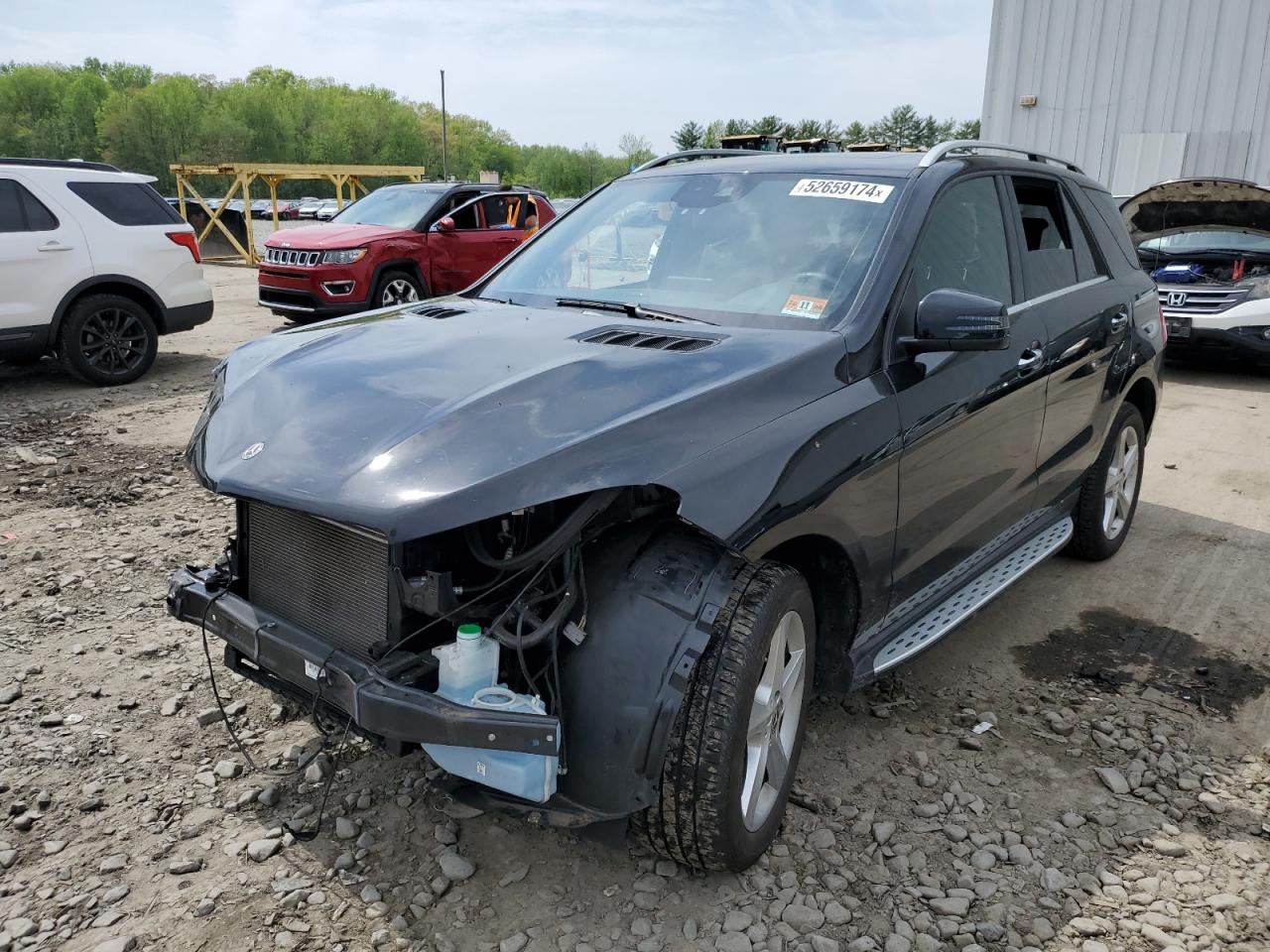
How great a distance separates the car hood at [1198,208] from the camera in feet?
29.9

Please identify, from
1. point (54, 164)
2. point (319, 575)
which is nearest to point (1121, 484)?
point (319, 575)

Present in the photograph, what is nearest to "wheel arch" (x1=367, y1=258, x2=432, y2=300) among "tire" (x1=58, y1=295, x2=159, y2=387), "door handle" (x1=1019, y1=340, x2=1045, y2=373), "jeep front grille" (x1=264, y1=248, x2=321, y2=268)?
"jeep front grille" (x1=264, y1=248, x2=321, y2=268)

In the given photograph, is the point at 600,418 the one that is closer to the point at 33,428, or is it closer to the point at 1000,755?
the point at 1000,755

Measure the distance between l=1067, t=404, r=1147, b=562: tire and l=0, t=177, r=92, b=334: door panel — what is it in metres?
8.16

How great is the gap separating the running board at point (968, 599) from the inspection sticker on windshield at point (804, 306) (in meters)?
1.03

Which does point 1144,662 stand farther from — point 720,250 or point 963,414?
point 720,250

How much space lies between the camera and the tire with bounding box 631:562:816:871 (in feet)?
7.60

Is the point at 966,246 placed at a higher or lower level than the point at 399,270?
higher

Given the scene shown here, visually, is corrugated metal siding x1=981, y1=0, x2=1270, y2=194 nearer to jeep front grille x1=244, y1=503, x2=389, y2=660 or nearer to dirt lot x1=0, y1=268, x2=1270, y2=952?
dirt lot x1=0, y1=268, x2=1270, y2=952

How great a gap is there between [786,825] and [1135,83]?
16843 mm

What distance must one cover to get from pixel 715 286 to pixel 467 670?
162cm

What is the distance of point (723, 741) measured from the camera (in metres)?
2.31

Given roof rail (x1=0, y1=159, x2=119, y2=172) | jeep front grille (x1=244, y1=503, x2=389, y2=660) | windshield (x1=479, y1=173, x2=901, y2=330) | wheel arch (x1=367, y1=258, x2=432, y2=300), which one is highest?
roof rail (x1=0, y1=159, x2=119, y2=172)

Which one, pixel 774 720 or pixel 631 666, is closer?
pixel 631 666
